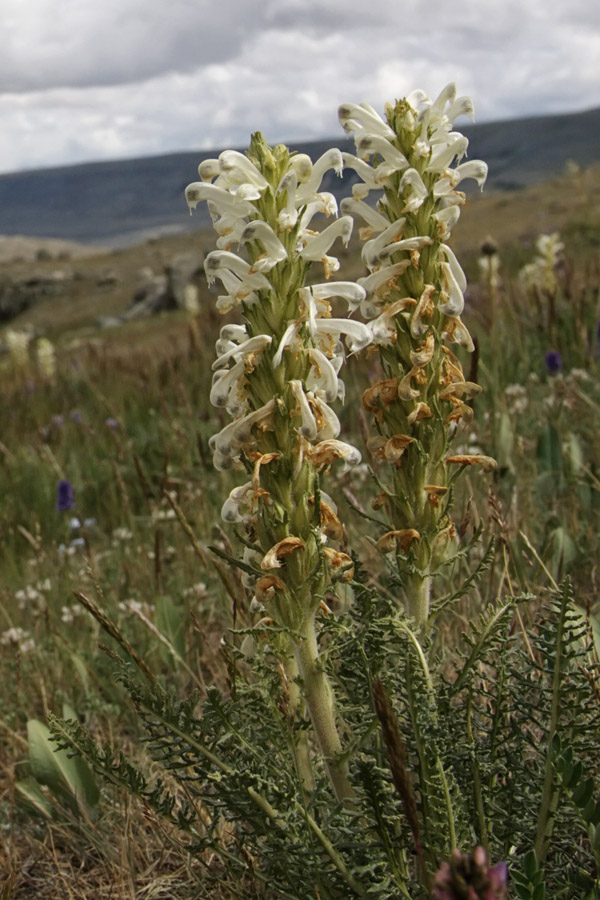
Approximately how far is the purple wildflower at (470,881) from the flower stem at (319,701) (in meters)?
0.73

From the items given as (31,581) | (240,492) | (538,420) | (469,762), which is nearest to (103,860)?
(469,762)

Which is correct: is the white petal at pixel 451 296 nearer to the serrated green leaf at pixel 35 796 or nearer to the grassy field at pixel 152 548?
the grassy field at pixel 152 548

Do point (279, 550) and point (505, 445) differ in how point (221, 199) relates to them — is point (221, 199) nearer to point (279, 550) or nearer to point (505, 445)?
point (279, 550)

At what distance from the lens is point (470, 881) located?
843 mm

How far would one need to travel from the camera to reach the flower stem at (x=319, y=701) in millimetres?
1583

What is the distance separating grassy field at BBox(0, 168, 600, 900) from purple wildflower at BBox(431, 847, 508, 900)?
3.28 feet

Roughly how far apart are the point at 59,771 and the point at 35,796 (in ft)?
0.72

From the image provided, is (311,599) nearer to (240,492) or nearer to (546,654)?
(240,492)

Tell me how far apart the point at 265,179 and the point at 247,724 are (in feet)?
3.31

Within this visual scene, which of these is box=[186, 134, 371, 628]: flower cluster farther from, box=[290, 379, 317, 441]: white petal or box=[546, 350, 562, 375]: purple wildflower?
box=[546, 350, 562, 375]: purple wildflower

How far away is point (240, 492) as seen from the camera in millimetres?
1534

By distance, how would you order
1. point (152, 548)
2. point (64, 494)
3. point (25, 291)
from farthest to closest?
point (25, 291)
point (64, 494)
point (152, 548)

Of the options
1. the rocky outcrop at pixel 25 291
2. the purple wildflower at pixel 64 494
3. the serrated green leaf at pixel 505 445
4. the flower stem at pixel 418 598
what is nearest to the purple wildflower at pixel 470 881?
the flower stem at pixel 418 598

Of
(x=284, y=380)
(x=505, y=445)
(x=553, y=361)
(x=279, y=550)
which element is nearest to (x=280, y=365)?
(x=284, y=380)
